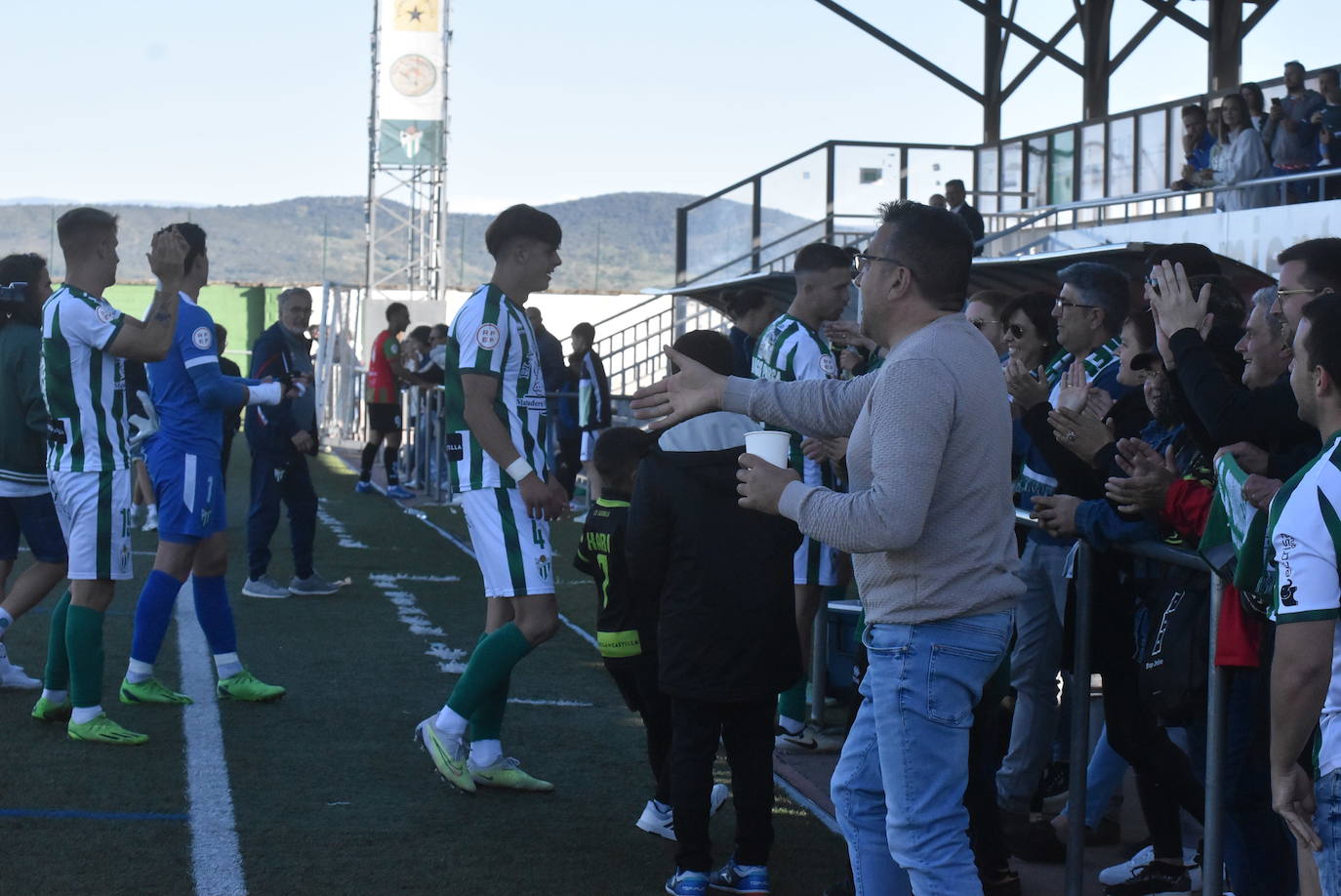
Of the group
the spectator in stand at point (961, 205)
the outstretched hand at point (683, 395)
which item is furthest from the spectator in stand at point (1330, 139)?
the outstretched hand at point (683, 395)

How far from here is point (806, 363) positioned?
630 centimetres

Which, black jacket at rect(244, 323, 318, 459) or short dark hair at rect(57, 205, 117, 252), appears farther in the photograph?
black jacket at rect(244, 323, 318, 459)

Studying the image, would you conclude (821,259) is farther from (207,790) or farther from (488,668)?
(207,790)

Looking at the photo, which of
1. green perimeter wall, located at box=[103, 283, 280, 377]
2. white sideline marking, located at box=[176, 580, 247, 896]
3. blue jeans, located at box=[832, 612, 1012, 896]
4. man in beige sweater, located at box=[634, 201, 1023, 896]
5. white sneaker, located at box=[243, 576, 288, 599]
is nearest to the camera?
man in beige sweater, located at box=[634, 201, 1023, 896]

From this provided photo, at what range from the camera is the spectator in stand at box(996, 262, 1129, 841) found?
487 cm

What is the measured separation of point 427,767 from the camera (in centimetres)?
569

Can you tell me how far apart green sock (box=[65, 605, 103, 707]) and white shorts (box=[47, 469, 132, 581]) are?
0.50 ft

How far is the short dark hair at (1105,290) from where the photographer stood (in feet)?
16.7

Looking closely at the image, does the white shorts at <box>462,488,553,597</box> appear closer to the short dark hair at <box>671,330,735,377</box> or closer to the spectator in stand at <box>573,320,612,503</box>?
the short dark hair at <box>671,330,735,377</box>

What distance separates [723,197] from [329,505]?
819cm

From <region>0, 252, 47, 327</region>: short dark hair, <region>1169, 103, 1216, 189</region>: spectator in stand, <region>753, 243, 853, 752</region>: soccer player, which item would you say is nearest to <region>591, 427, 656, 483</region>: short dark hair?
Answer: <region>753, 243, 853, 752</region>: soccer player

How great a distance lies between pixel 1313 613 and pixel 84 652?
4683 mm

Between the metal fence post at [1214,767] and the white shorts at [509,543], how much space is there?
247 cm

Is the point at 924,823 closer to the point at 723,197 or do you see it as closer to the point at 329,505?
the point at 329,505
